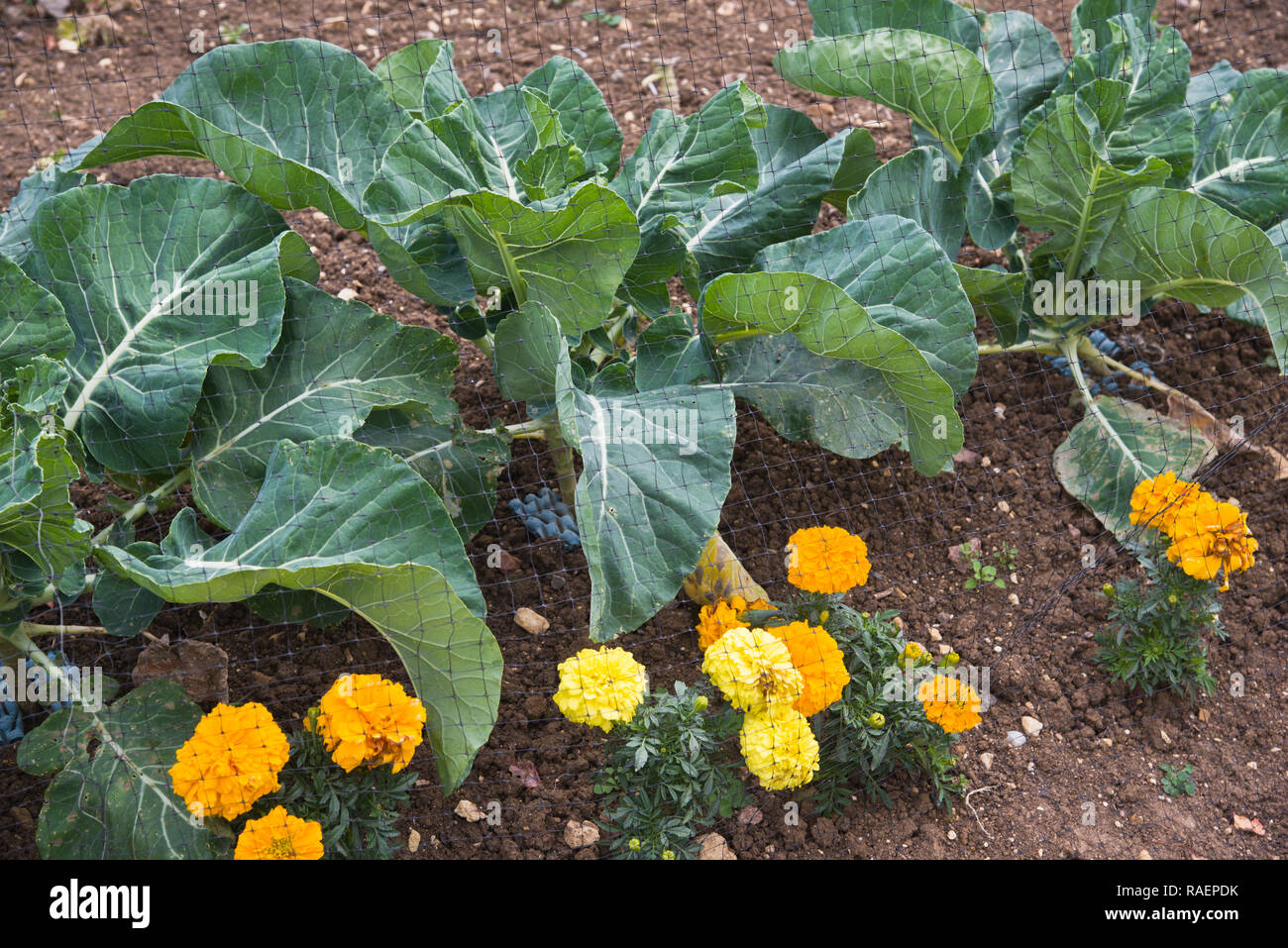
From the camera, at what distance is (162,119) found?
2652 millimetres

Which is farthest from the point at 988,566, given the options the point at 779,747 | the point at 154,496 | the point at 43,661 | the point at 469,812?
the point at 43,661

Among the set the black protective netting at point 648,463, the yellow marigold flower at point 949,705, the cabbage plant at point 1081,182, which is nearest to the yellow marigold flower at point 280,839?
the black protective netting at point 648,463

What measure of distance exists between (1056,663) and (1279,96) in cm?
198

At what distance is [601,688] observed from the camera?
220 centimetres

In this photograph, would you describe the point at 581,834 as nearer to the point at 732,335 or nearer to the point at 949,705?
the point at 949,705

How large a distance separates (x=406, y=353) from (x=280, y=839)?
4.09ft

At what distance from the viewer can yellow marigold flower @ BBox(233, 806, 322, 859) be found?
2.06 m

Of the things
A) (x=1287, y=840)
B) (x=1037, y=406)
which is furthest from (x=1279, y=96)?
(x=1287, y=840)

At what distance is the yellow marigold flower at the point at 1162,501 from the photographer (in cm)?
257

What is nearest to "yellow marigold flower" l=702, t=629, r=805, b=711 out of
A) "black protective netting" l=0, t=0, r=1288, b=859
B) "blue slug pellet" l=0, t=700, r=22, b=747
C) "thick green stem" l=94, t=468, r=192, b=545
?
"black protective netting" l=0, t=0, r=1288, b=859

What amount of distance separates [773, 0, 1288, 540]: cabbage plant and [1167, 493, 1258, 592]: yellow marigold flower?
50 centimetres

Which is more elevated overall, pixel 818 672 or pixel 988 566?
pixel 818 672

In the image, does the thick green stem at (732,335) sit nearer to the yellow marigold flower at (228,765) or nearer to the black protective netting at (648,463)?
the black protective netting at (648,463)

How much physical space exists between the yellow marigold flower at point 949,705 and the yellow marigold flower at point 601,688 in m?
0.63
